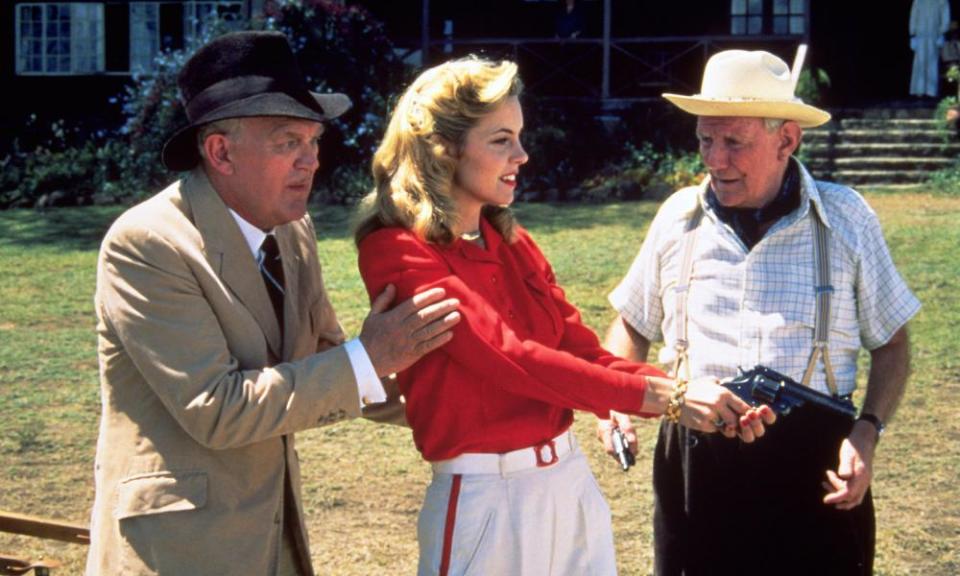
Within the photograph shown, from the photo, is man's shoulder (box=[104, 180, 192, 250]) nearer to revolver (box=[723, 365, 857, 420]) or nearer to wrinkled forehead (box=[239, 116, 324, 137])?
wrinkled forehead (box=[239, 116, 324, 137])

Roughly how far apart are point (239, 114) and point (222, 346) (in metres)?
0.52

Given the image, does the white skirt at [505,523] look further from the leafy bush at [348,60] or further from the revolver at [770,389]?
the leafy bush at [348,60]

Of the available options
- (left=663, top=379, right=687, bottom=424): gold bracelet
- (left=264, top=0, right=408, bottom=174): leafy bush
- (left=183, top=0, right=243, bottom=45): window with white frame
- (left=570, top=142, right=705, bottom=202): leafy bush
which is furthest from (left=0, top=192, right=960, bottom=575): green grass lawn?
(left=183, top=0, right=243, bottom=45): window with white frame

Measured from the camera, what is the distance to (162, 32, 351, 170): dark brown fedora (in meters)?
3.09

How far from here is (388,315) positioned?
310 cm

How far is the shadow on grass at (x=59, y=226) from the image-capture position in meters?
14.0

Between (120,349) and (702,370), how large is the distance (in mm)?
1649

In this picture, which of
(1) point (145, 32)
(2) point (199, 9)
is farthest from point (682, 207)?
(1) point (145, 32)

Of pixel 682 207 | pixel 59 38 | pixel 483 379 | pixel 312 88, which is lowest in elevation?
pixel 483 379

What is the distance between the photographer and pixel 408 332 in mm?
3074

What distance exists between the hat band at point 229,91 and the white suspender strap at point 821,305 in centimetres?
155

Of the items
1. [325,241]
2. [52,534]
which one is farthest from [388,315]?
[325,241]

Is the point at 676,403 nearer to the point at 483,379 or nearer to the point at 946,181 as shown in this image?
the point at 483,379

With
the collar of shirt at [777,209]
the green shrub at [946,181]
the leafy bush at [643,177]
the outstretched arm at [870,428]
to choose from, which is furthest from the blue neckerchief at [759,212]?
→ the green shrub at [946,181]
